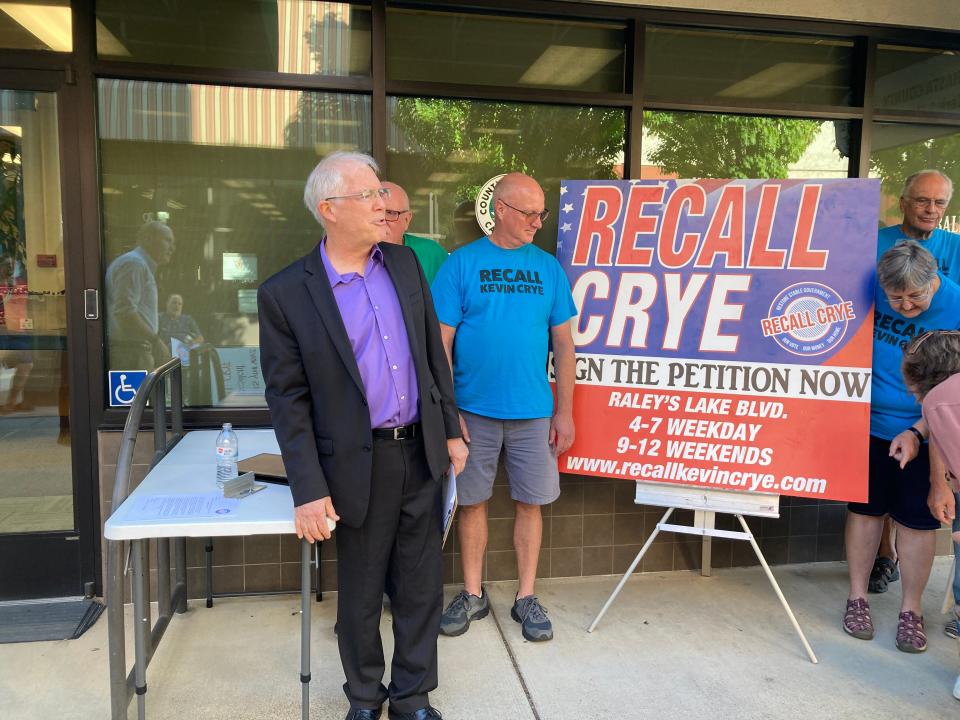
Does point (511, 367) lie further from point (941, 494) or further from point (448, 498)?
point (941, 494)

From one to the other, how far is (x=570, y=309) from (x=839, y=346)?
110 cm

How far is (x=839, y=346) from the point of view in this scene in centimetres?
293

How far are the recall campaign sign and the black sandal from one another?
36.0 inches

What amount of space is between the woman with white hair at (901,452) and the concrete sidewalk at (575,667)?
0.17 m

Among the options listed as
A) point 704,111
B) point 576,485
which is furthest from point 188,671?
point 704,111

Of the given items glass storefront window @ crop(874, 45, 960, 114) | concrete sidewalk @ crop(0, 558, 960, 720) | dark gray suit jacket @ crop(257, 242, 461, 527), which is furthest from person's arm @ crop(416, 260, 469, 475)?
glass storefront window @ crop(874, 45, 960, 114)

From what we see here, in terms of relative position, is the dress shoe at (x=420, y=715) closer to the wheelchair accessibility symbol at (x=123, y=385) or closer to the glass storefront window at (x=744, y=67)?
the wheelchair accessibility symbol at (x=123, y=385)

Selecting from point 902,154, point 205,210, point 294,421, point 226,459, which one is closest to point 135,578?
point 226,459

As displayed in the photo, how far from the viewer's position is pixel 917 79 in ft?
12.8

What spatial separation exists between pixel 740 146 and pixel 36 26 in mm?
3366

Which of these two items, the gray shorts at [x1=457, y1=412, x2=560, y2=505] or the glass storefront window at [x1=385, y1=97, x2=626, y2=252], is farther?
the glass storefront window at [x1=385, y1=97, x2=626, y2=252]

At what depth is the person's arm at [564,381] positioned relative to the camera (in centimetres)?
308

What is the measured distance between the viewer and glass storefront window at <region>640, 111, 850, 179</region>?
370 cm

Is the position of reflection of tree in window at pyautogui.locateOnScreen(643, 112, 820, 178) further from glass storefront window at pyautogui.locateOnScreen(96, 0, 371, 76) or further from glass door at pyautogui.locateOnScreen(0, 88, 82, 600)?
glass door at pyautogui.locateOnScreen(0, 88, 82, 600)
